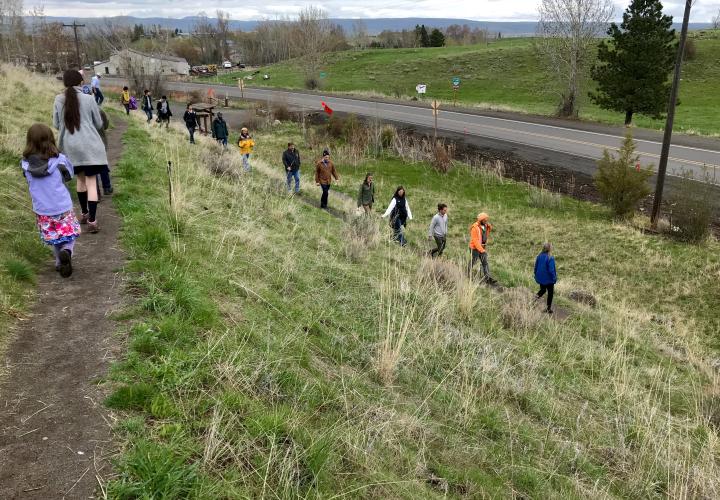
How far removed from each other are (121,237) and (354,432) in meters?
4.09

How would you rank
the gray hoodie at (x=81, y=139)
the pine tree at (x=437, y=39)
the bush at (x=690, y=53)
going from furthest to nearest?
1. the pine tree at (x=437, y=39)
2. the bush at (x=690, y=53)
3. the gray hoodie at (x=81, y=139)

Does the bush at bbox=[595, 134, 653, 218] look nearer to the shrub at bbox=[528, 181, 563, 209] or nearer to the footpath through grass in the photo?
the shrub at bbox=[528, 181, 563, 209]

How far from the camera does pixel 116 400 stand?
3570mm

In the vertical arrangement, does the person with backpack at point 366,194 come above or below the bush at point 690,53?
below

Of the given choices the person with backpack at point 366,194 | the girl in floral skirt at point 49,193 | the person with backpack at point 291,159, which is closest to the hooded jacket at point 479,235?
the person with backpack at point 366,194

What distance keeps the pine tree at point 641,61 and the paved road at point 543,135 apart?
3.24 metres

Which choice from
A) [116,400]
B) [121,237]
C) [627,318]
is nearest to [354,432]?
[116,400]

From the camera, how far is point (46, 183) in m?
5.45

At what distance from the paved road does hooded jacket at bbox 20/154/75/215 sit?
17.3 metres

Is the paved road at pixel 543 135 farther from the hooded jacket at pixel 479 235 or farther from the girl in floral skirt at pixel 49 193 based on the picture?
the girl in floral skirt at pixel 49 193

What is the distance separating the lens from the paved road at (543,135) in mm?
22859

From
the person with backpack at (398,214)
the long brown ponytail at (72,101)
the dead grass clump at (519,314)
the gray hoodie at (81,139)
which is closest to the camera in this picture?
the long brown ponytail at (72,101)

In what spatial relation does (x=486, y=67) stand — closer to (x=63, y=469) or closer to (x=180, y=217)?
(x=180, y=217)

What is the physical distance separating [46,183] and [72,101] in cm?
144
